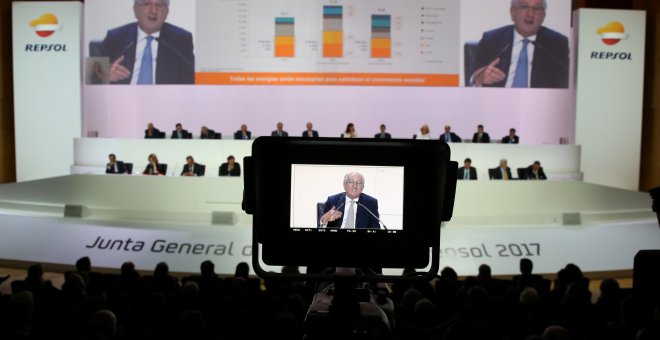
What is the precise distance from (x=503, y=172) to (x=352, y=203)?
8163 mm

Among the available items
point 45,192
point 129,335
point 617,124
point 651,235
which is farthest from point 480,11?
point 129,335

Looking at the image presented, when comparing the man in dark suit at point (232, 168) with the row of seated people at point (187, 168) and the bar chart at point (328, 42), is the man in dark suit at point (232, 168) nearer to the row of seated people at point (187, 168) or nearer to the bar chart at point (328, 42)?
the row of seated people at point (187, 168)

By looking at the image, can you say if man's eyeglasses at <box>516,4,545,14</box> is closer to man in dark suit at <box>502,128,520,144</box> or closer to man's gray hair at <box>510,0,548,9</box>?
man's gray hair at <box>510,0,548,9</box>

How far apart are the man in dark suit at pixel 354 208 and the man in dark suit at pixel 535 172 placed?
26.8ft

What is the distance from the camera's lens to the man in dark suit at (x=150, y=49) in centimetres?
1145

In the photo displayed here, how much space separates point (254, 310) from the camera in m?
3.32

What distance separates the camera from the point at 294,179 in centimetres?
159

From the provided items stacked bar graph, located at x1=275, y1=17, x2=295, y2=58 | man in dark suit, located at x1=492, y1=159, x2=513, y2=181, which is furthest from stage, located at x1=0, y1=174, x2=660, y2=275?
stacked bar graph, located at x1=275, y1=17, x2=295, y2=58

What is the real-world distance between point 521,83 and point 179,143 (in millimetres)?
6068

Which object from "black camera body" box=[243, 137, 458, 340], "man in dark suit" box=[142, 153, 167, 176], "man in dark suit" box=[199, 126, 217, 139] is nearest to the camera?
"black camera body" box=[243, 137, 458, 340]

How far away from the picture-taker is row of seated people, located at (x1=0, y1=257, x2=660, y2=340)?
9.54 ft

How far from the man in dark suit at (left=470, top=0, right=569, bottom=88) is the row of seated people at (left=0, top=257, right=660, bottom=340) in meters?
7.32

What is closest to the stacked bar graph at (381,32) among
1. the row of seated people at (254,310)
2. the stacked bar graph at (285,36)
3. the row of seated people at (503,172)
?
the stacked bar graph at (285,36)

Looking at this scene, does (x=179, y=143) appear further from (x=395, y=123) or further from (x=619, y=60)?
(x=619, y=60)
